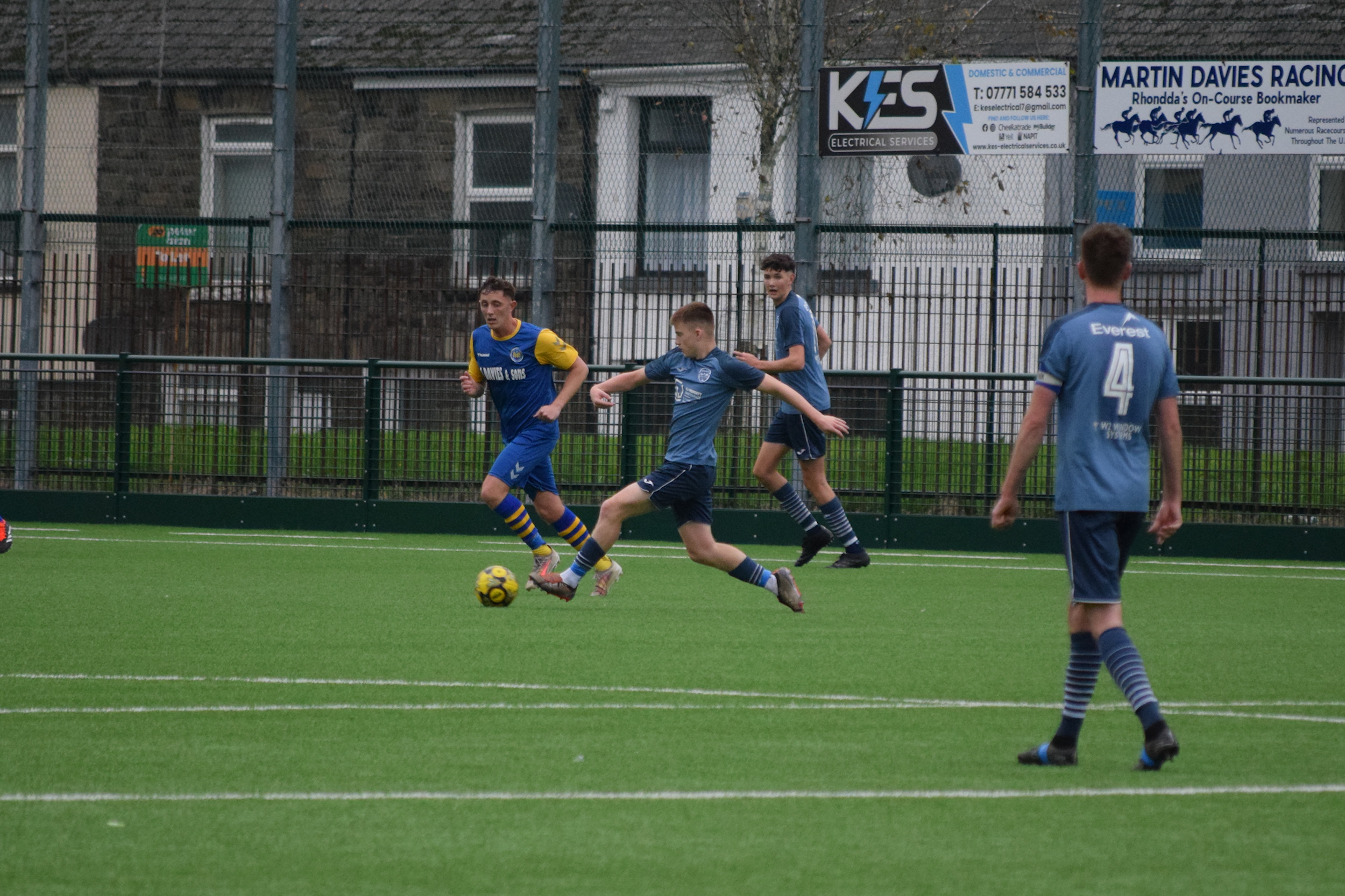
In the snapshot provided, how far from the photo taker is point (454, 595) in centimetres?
1093

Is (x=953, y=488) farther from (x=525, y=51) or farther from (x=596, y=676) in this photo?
(x=525, y=51)

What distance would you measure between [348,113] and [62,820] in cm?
1887

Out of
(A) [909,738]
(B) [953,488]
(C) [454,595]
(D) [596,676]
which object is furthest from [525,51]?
(A) [909,738]

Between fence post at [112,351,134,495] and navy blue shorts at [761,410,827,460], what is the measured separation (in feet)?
22.3

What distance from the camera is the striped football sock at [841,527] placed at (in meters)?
13.0

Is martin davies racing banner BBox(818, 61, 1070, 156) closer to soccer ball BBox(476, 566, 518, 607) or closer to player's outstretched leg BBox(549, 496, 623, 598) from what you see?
player's outstretched leg BBox(549, 496, 623, 598)

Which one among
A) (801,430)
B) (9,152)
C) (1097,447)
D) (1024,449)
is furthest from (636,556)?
(9,152)

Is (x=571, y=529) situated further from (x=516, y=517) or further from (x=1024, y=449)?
(x=1024, y=449)

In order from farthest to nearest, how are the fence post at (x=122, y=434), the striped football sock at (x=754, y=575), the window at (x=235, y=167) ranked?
the window at (x=235, y=167)
the fence post at (x=122, y=434)
the striped football sock at (x=754, y=575)

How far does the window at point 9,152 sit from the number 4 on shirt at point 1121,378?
58.5ft

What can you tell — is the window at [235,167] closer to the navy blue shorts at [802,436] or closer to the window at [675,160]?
the window at [675,160]

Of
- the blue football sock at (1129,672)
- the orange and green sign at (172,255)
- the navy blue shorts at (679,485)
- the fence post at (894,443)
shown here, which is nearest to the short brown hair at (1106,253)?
the blue football sock at (1129,672)

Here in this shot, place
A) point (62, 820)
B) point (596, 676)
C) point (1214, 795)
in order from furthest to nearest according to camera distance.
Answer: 1. point (596, 676)
2. point (1214, 795)
3. point (62, 820)

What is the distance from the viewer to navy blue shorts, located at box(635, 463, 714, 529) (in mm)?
9859
